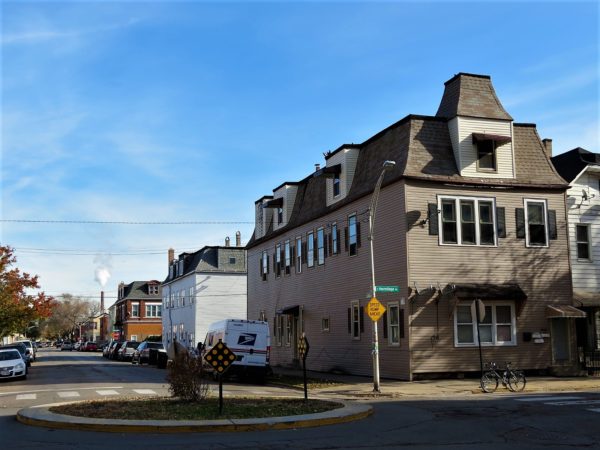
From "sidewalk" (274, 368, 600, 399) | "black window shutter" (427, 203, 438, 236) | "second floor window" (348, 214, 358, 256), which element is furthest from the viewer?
"second floor window" (348, 214, 358, 256)

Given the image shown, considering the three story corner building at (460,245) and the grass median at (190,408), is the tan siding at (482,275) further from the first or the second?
the grass median at (190,408)

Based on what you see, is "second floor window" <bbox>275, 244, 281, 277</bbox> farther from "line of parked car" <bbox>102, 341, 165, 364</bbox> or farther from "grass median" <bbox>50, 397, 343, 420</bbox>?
"grass median" <bbox>50, 397, 343, 420</bbox>

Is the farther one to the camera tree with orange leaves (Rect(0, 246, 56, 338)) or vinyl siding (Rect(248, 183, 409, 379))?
tree with orange leaves (Rect(0, 246, 56, 338))

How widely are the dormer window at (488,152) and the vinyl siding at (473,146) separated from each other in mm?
144

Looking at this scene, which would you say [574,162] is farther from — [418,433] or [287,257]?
[418,433]

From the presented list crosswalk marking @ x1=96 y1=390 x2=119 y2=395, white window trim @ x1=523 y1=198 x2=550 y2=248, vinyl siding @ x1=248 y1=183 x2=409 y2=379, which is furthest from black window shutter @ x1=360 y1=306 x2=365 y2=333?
crosswalk marking @ x1=96 y1=390 x2=119 y2=395

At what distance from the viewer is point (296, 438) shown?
38.3 feet

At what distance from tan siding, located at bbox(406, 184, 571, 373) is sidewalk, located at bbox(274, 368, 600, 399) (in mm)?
1014

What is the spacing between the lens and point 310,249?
35.5m

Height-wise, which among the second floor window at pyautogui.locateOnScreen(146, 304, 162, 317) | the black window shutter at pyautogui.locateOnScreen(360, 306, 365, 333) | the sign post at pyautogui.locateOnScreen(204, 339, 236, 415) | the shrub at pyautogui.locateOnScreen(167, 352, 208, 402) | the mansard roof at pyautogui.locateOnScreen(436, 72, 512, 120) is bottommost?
the shrub at pyautogui.locateOnScreen(167, 352, 208, 402)

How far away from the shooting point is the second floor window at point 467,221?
26344mm

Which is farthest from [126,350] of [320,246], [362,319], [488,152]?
[488,152]

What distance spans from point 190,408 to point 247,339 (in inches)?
488

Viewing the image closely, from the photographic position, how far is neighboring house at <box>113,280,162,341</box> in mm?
93875
